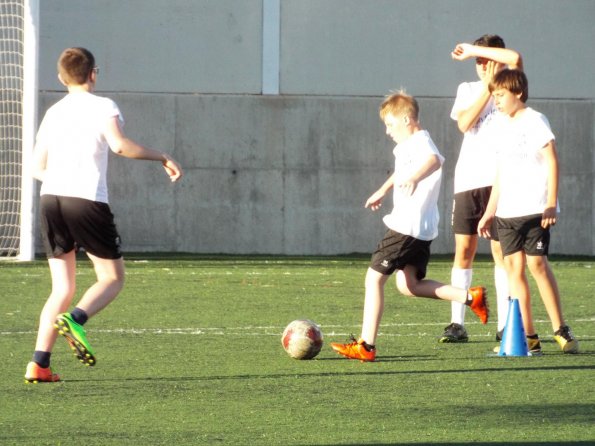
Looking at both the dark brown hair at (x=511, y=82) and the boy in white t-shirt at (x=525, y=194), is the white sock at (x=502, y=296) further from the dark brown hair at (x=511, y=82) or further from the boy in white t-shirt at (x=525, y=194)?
the dark brown hair at (x=511, y=82)

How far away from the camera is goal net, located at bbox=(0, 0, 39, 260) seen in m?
15.6

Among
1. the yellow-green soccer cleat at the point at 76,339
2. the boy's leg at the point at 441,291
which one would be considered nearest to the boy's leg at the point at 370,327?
the boy's leg at the point at 441,291

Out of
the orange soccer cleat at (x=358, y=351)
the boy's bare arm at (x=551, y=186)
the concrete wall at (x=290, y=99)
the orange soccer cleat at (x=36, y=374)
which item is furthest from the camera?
the concrete wall at (x=290, y=99)

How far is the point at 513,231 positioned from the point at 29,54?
9.06 m

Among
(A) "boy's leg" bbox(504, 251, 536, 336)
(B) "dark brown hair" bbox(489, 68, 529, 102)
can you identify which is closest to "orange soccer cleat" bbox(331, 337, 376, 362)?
(A) "boy's leg" bbox(504, 251, 536, 336)

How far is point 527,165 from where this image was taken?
7918 mm

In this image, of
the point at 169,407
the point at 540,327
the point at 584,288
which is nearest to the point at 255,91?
the point at 584,288

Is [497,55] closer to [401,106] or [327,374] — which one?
[401,106]

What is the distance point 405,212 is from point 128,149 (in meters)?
1.86

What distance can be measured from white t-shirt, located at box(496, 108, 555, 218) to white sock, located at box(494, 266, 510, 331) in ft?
2.74

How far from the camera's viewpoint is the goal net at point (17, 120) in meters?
15.6

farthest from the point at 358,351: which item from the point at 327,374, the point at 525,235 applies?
the point at 525,235

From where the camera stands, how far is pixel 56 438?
209 inches

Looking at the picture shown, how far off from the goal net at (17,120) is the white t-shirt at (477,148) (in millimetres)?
7619
